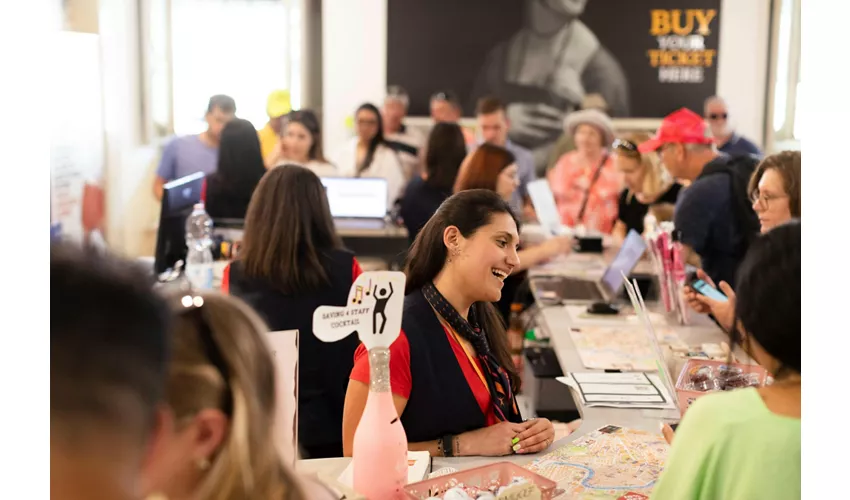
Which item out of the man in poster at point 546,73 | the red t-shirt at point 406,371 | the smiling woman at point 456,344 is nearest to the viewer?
the red t-shirt at point 406,371

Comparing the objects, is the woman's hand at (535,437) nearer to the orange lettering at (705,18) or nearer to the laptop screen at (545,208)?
the laptop screen at (545,208)

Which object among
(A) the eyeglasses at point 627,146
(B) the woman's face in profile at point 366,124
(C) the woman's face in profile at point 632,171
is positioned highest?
(B) the woman's face in profile at point 366,124

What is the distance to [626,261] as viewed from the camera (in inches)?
151

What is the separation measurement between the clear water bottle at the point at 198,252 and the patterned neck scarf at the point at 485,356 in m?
1.63

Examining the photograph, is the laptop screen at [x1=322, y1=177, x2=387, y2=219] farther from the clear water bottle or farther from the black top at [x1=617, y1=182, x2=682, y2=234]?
the clear water bottle

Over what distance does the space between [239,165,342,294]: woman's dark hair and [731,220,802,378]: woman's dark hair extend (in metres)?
1.50

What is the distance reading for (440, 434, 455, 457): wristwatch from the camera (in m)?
2.06

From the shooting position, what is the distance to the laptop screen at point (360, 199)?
5.90m

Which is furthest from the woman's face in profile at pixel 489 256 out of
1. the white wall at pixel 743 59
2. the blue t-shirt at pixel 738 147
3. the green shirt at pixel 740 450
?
the white wall at pixel 743 59

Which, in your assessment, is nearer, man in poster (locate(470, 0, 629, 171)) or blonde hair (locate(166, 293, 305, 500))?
blonde hair (locate(166, 293, 305, 500))

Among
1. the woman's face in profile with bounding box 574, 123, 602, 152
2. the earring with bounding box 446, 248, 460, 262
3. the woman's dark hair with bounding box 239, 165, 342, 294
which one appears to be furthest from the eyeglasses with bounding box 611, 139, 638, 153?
the earring with bounding box 446, 248, 460, 262

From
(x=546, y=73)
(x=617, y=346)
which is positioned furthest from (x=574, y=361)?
(x=546, y=73)

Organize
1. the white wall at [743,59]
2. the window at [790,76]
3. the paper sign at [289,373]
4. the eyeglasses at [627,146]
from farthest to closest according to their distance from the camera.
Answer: the white wall at [743,59], the eyeglasses at [627,146], the window at [790,76], the paper sign at [289,373]
